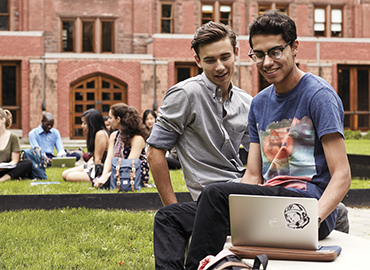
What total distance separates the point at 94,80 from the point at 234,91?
20468mm

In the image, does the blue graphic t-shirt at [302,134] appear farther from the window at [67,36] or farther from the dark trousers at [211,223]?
the window at [67,36]

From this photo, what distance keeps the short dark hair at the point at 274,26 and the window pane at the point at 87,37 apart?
892 inches

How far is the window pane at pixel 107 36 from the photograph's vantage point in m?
24.4

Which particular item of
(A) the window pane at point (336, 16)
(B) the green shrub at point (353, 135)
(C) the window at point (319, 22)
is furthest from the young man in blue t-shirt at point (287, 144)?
(A) the window pane at point (336, 16)

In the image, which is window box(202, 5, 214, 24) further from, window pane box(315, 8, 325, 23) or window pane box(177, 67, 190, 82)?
window pane box(315, 8, 325, 23)

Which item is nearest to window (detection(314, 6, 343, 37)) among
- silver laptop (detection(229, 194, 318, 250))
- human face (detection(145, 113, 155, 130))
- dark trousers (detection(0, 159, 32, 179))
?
human face (detection(145, 113, 155, 130))

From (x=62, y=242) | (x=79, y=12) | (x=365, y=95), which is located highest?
(x=79, y=12)

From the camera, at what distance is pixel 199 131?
3.02 m

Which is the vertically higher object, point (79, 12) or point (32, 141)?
point (79, 12)

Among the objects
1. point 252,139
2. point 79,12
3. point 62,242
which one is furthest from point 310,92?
point 79,12

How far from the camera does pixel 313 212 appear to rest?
1.97 m

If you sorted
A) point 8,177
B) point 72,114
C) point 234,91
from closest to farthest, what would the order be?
1. point 234,91
2. point 8,177
3. point 72,114

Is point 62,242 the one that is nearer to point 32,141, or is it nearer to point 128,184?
point 128,184

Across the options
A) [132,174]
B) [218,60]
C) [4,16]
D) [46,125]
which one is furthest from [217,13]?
[218,60]
